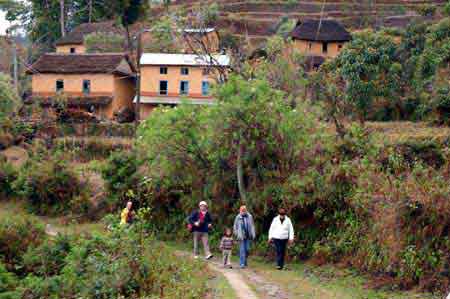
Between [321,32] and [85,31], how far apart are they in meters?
21.7

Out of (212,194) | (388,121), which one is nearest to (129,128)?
(388,121)

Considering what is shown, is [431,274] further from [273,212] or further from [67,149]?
[67,149]

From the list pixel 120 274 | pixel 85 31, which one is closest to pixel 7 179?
pixel 120 274

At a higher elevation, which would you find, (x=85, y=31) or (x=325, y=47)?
(x=85, y=31)

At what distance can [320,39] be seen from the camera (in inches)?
2350

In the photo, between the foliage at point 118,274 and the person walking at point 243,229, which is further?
the person walking at point 243,229

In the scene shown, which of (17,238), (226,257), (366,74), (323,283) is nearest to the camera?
(323,283)

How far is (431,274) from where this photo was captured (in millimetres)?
16406

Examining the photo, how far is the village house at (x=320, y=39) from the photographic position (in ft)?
196

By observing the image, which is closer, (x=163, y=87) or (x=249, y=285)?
(x=249, y=285)

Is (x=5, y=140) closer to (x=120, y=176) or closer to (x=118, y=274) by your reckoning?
(x=120, y=176)

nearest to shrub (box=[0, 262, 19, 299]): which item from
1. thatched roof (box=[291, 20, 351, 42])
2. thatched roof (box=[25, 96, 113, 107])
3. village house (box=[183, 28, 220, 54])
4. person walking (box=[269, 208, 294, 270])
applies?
person walking (box=[269, 208, 294, 270])

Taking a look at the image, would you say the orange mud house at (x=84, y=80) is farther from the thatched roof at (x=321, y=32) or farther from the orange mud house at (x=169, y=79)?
the thatched roof at (x=321, y=32)

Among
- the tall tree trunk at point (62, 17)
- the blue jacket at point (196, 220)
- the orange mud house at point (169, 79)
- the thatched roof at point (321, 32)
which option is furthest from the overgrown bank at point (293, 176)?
the tall tree trunk at point (62, 17)
